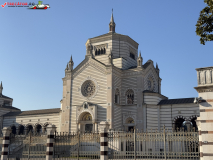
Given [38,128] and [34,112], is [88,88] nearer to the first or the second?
[34,112]

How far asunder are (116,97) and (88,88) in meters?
4.23

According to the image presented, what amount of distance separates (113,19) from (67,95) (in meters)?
16.3

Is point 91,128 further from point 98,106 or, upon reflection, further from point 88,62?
point 88,62

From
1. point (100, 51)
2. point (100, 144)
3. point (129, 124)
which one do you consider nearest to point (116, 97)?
point (129, 124)

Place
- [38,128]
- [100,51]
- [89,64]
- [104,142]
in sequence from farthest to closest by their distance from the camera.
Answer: [38,128], [100,51], [89,64], [104,142]

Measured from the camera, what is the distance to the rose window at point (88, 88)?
37.8 m

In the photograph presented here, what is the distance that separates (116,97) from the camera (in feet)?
122

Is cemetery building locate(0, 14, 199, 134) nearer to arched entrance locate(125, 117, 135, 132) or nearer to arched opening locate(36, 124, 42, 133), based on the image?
arched entrance locate(125, 117, 135, 132)

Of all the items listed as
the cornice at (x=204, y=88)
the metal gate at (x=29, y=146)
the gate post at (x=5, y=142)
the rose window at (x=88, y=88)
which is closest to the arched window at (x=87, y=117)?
the rose window at (x=88, y=88)

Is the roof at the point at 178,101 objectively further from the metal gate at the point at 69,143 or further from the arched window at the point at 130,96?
the metal gate at the point at 69,143

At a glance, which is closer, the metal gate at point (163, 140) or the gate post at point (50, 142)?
the metal gate at point (163, 140)

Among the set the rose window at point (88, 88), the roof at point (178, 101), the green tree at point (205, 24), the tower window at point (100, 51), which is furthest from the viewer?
the tower window at point (100, 51)

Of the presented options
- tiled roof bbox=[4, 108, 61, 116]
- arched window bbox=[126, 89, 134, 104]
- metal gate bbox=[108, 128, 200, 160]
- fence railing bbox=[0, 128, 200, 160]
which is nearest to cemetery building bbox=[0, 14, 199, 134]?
arched window bbox=[126, 89, 134, 104]

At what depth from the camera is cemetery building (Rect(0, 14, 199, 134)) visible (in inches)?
1383
